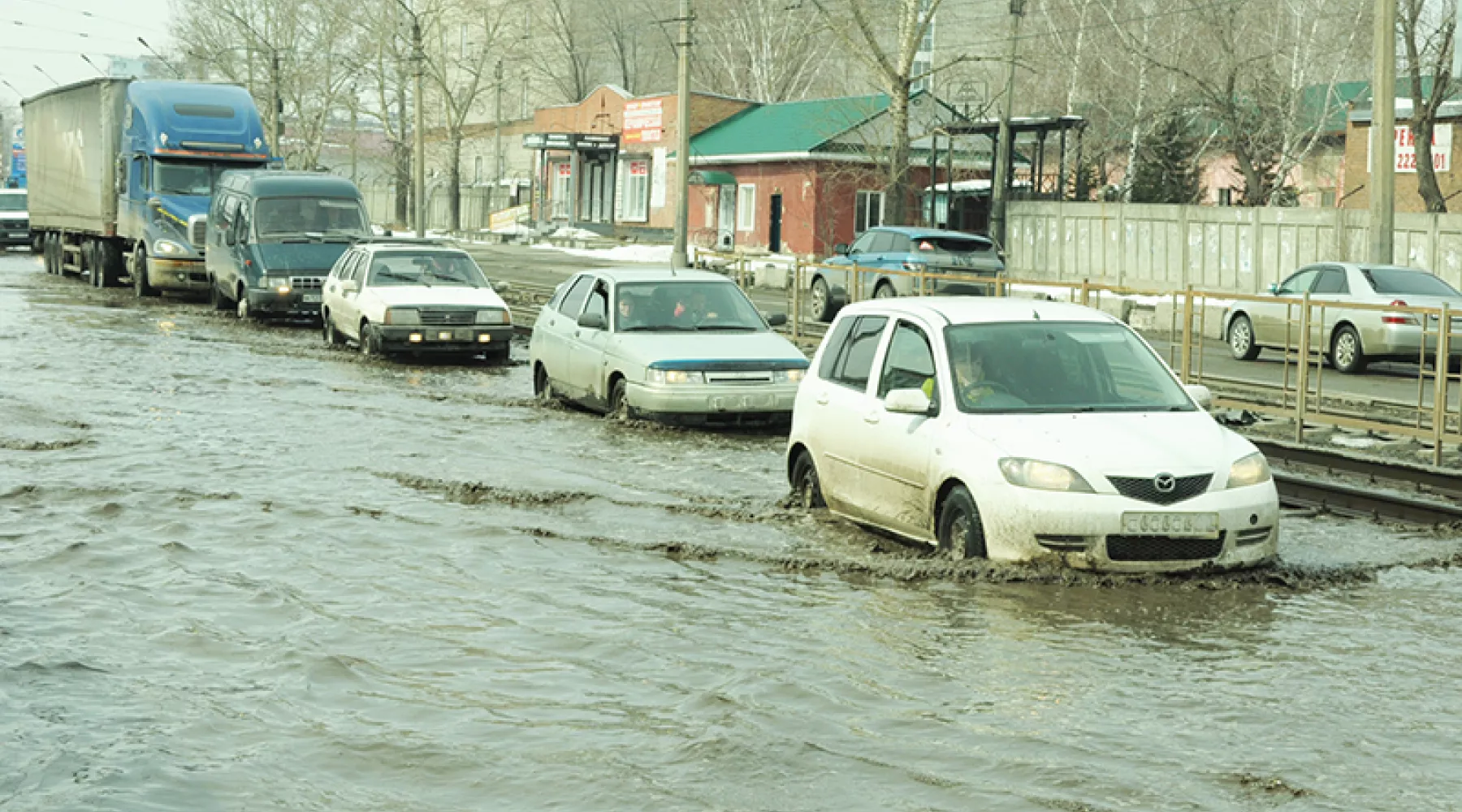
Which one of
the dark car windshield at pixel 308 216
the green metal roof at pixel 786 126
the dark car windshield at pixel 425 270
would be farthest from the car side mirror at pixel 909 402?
the green metal roof at pixel 786 126

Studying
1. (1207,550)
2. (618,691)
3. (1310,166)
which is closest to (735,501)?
(1207,550)

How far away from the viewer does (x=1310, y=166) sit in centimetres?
5859

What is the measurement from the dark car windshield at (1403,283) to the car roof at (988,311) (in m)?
14.3

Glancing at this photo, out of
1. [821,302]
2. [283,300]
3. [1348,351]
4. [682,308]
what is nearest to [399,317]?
[682,308]

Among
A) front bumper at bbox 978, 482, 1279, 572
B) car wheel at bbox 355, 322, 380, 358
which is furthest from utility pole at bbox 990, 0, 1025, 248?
front bumper at bbox 978, 482, 1279, 572

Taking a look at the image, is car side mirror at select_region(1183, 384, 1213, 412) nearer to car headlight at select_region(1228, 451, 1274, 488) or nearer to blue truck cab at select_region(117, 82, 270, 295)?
car headlight at select_region(1228, 451, 1274, 488)

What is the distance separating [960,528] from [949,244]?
21.8 meters

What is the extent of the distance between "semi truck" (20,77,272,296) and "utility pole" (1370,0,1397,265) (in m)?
19.0

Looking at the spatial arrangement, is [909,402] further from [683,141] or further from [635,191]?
[635,191]

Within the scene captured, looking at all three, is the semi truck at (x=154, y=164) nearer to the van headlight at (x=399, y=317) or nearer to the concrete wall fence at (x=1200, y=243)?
the van headlight at (x=399, y=317)

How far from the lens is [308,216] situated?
94.8 feet

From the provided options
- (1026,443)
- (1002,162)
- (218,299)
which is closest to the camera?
(1026,443)

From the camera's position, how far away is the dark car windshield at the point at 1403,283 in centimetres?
2386

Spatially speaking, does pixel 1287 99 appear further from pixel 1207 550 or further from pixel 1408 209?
pixel 1207 550
